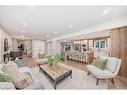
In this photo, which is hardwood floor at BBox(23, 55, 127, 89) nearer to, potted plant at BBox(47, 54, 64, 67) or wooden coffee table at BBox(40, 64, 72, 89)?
wooden coffee table at BBox(40, 64, 72, 89)

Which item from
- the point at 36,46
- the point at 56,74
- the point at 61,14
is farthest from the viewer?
the point at 36,46

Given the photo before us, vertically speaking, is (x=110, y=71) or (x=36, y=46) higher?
(x=36, y=46)

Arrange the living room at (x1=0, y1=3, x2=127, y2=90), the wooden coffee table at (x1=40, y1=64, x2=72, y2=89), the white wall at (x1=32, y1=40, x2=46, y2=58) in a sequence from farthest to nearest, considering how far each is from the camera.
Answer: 1. the white wall at (x1=32, y1=40, x2=46, y2=58)
2. the wooden coffee table at (x1=40, y1=64, x2=72, y2=89)
3. the living room at (x1=0, y1=3, x2=127, y2=90)

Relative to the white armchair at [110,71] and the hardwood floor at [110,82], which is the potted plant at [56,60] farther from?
the hardwood floor at [110,82]

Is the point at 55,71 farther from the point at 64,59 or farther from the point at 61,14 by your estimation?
the point at 61,14

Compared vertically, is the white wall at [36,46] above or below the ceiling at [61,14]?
below

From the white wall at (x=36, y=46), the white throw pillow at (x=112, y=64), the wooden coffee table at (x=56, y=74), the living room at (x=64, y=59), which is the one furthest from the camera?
the white wall at (x=36, y=46)

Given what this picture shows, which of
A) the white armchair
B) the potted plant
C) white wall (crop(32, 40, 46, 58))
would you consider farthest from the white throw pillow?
white wall (crop(32, 40, 46, 58))

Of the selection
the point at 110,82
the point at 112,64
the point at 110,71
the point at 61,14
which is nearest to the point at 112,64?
the point at 112,64

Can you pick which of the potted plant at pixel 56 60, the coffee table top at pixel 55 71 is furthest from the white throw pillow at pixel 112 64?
the potted plant at pixel 56 60

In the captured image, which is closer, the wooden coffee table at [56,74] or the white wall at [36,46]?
the wooden coffee table at [56,74]

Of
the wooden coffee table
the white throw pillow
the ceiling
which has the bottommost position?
the wooden coffee table

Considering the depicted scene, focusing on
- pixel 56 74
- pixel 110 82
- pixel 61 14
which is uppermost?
pixel 61 14
